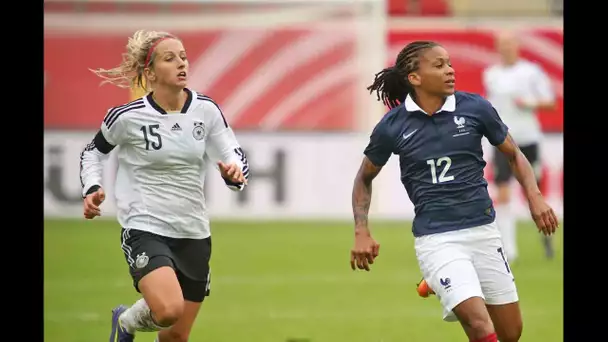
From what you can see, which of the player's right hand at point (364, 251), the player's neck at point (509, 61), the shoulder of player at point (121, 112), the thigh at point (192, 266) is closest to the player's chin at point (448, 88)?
the player's right hand at point (364, 251)

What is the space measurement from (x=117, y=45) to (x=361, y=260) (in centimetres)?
1394

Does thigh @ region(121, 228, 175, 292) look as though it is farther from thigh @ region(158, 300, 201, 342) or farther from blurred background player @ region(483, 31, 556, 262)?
blurred background player @ region(483, 31, 556, 262)

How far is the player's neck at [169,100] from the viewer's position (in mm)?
7758

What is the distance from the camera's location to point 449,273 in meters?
7.09

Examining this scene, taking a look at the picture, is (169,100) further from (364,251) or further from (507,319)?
(507,319)

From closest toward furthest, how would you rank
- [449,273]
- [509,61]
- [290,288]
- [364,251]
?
1. [449,273]
2. [364,251]
3. [290,288]
4. [509,61]

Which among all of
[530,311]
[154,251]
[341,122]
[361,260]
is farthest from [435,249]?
[341,122]

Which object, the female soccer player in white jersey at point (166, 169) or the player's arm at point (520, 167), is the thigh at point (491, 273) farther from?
the female soccer player in white jersey at point (166, 169)

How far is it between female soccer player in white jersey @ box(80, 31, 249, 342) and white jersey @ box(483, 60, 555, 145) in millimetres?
7375

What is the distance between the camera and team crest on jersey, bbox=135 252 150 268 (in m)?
7.42

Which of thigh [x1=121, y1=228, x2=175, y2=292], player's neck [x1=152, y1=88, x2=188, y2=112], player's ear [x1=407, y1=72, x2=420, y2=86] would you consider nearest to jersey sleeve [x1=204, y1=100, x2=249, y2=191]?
player's neck [x1=152, y1=88, x2=188, y2=112]

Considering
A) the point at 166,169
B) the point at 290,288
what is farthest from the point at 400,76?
the point at 290,288

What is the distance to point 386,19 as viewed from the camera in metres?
20.8

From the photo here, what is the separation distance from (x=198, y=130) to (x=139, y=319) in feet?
4.07
